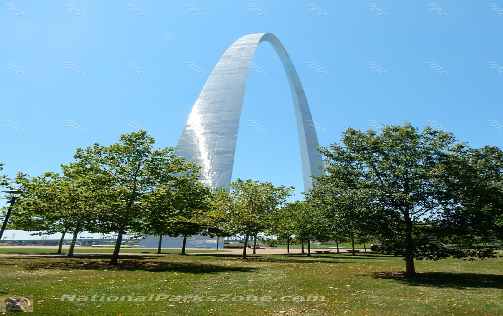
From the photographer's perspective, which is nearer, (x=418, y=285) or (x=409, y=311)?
(x=409, y=311)

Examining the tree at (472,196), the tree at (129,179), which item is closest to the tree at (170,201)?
the tree at (129,179)

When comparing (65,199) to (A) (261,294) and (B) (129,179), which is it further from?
(A) (261,294)

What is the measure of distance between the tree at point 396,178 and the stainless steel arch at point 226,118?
2983 cm

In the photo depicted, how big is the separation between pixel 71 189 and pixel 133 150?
403cm

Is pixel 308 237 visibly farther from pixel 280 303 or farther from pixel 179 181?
pixel 280 303

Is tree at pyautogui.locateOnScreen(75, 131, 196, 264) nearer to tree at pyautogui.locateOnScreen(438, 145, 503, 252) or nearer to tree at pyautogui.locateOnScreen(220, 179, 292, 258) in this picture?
tree at pyautogui.locateOnScreen(220, 179, 292, 258)

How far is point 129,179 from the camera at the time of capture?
24.6 meters

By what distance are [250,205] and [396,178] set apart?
57.4ft

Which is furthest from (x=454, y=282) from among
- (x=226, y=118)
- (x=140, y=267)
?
(x=226, y=118)

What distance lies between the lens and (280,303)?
37.9 feet

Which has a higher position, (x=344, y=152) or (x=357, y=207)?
(x=344, y=152)

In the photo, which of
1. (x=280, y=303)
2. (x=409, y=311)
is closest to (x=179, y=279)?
(x=280, y=303)

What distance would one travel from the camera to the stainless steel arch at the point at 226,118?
5084 centimetres

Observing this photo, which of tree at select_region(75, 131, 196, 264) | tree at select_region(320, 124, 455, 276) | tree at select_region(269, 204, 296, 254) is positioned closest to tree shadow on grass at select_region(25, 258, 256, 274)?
tree at select_region(75, 131, 196, 264)
